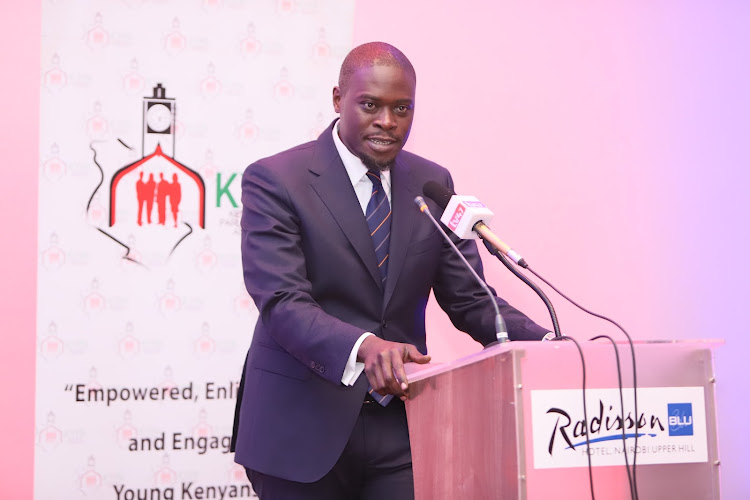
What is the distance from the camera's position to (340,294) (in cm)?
231

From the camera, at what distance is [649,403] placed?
172cm

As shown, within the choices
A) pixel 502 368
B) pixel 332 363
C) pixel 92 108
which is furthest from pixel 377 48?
pixel 92 108

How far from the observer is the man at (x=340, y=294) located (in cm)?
218

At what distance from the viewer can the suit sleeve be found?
6.76 feet

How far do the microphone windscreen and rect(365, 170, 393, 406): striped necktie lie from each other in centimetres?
16

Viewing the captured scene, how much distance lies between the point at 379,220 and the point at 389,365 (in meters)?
0.62

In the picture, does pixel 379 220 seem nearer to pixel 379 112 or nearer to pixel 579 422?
pixel 379 112

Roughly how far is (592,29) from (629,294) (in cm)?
141

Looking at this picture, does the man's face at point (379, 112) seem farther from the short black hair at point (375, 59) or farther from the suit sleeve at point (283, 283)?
the suit sleeve at point (283, 283)

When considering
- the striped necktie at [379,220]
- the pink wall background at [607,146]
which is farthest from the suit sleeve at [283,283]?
the pink wall background at [607,146]

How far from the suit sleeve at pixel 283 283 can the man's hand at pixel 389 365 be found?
10 cm

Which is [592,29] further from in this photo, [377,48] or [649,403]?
[649,403]

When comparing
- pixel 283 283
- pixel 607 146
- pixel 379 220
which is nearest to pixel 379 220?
pixel 379 220

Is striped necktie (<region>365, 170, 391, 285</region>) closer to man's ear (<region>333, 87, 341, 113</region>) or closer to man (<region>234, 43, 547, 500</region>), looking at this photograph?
man (<region>234, 43, 547, 500</region>)
